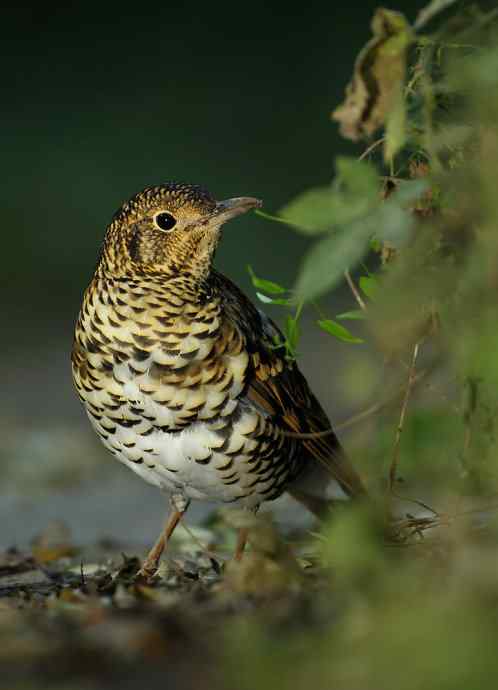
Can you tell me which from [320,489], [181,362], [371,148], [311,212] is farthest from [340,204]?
[320,489]

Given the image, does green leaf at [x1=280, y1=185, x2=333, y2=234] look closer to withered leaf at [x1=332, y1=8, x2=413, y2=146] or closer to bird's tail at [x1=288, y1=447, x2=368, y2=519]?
withered leaf at [x1=332, y1=8, x2=413, y2=146]

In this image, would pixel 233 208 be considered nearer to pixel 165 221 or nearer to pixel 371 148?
pixel 165 221

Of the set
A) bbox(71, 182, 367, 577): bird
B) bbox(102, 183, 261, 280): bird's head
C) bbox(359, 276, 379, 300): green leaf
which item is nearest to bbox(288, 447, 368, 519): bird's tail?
bbox(71, 182, 367, 577): bird

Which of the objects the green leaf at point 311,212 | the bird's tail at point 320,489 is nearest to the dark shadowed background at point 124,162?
the bird's tail at point 320,489

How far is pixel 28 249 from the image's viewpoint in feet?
38.9

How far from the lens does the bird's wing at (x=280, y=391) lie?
3658mm

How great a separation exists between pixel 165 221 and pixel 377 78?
1.16 meters

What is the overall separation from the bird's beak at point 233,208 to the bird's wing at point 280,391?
25 cm

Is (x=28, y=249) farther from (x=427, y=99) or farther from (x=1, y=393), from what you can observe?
(x=427, y=99)

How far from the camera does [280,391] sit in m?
3.73

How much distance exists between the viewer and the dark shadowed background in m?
6.59

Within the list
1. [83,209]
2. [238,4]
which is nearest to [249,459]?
[83,209]

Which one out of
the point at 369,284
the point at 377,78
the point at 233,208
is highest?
the point at 377,78

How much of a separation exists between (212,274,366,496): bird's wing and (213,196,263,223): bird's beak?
0.25 m
